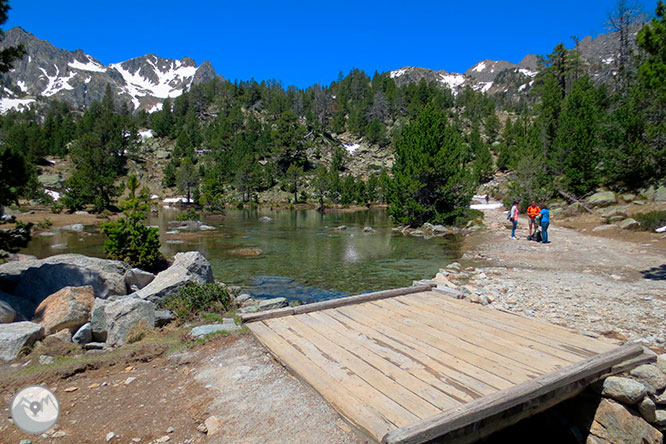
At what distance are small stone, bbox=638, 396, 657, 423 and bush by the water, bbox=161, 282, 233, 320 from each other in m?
7.93

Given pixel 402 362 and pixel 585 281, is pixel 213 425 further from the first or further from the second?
pixel 585 281

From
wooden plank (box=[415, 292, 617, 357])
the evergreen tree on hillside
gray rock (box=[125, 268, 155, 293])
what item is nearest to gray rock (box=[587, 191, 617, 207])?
the evergreen tree on hillside

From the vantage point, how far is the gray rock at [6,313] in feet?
25.3

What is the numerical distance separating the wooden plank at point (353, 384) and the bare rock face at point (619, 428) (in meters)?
3.34

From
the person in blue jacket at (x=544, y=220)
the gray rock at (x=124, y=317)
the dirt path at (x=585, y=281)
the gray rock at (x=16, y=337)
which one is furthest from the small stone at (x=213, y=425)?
the person in blue jacket at (x=544, y=220)

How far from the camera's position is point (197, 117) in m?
124

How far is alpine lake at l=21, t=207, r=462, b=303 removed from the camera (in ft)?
49.0

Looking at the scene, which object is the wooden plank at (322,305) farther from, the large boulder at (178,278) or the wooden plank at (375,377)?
the large boulder at (178,278)

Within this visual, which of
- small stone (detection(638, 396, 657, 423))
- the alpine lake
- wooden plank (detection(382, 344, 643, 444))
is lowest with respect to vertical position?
the alpine lake

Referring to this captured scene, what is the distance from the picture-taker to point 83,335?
291 inches

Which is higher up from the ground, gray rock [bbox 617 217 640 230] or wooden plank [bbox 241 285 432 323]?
gray rock [bbox 617 217 640 230]

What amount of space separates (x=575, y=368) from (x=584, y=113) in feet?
114

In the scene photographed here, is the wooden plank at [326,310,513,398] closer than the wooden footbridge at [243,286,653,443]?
No

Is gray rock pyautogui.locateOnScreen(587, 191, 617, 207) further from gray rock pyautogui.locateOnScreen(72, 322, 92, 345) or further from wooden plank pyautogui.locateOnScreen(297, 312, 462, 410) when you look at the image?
gray rock pyautogui.locateOnScreen(72, 322, 92, 345)
